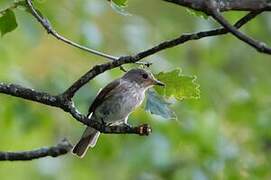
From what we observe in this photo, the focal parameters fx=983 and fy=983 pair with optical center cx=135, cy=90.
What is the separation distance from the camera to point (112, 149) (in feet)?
22.8

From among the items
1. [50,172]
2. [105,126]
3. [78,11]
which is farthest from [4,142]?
[105,126]

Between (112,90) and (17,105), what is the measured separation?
186 centimetres

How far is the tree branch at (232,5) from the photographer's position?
8.34 ft

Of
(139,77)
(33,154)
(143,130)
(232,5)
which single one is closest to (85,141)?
(139,77)

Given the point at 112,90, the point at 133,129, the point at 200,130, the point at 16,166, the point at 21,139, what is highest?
the point at 133,129

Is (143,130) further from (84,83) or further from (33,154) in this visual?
(33,154)

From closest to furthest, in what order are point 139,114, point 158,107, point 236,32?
point 236,32 → point 158,107 → point 139,114

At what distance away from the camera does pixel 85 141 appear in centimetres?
466

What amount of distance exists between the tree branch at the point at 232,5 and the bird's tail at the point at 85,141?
82.9 inches

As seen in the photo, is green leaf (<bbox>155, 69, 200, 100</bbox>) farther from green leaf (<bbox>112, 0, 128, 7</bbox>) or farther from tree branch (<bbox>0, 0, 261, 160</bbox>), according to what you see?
green leaf (<bbox>112, 0, 128, 7</bbox>)

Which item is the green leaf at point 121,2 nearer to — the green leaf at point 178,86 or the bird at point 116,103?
the green leaf at point 178,86

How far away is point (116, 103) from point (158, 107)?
1.56 m

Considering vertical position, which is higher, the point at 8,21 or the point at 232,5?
the point at 232,5

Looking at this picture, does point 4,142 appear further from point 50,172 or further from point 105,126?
point 105,126
